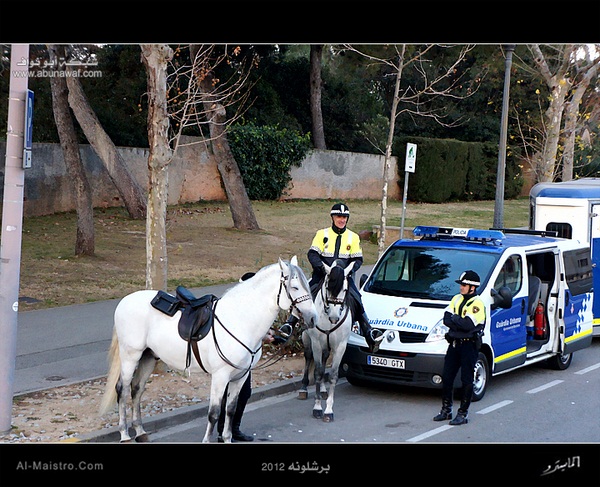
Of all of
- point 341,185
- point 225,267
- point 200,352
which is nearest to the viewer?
point 200,352

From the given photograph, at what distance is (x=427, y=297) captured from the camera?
1030cm

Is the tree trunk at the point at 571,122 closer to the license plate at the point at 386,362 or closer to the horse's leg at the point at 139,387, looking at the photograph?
the license plate at the point at 386,362

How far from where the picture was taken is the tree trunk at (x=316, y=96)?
115 ft

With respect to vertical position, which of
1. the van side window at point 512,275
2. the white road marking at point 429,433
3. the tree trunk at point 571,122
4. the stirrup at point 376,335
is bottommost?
the white road marking at point 429,433

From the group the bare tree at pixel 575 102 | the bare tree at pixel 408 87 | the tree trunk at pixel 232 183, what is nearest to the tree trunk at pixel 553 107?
the bare tree at pixel 575 102

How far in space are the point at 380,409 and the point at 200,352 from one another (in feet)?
9.70

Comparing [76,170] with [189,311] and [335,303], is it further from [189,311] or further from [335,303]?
[189,311]

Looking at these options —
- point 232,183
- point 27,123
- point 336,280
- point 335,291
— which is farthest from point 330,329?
point 232,183

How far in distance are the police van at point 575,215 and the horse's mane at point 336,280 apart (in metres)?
6.38

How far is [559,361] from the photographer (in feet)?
38.8

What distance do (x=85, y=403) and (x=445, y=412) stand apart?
408cm

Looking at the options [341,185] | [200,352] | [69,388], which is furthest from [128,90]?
[200,352]
